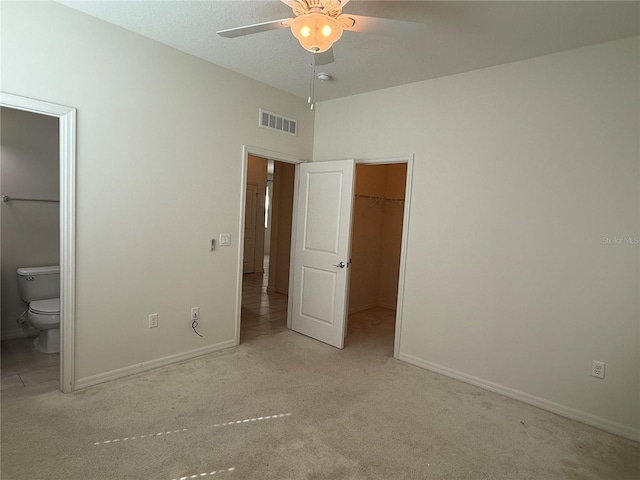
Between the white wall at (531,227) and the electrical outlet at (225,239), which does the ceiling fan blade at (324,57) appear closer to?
the white wall at (531,227)

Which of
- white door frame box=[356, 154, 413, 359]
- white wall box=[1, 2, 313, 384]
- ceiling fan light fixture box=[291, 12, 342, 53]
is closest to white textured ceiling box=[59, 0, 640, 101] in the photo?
white wall box=[1, 2, 313, 384]

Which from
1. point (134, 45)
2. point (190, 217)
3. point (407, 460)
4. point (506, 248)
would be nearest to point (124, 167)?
point (190, 217)

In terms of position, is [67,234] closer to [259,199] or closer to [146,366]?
[146,366]

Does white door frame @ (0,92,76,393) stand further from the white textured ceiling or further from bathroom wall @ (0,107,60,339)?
bathroom wall @ (0,107,60,339)

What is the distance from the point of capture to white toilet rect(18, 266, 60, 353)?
302 centimetres

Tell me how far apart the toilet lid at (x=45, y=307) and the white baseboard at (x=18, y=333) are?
22.1 inches

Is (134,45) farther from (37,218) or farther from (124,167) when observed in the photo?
(37,218)

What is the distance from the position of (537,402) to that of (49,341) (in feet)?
13.7

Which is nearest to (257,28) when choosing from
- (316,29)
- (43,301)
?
(316,29)

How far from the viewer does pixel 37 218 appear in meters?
3.52

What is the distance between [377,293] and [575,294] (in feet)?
10.2

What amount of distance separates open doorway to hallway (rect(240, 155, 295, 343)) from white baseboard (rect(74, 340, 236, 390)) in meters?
0.37

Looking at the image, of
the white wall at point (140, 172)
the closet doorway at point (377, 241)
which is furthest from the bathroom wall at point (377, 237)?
the white wall at point (140, 172)

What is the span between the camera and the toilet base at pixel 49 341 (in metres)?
3.16
